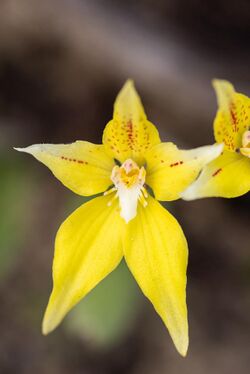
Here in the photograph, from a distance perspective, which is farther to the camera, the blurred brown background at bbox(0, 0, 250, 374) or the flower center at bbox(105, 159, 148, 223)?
the blurred brown background at bbox(0, 0, 250, 374)

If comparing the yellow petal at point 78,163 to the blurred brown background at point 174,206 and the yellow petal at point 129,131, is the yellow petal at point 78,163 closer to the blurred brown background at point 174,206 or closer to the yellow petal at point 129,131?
the yellow petal at point 129,131

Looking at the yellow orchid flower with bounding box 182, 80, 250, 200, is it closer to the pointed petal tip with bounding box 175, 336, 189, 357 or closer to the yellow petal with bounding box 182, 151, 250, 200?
the yellow petal with bounding box 182, 151, 250, 200

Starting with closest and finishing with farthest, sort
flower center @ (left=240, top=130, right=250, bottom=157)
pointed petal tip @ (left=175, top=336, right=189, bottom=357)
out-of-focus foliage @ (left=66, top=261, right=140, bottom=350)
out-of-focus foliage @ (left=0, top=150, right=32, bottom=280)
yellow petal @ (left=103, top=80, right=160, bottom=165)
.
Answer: yellow petal @ (left=103, top=80, right=160, bottom=165), pointed petal tip @ (left=175, top=336, right=189, bottom=357), flower center @ (left=240, top=130, right=250, bottom=157), out-of-focus foliage @ (left=66, top=261, right=140, bottom=350), out-of-focus foliage @ (left=0, top=150, right=32, bottom=280)

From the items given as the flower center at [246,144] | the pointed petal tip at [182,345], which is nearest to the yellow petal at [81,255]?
the pointed petal tip at [182,345]

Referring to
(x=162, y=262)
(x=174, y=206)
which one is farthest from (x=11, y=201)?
(x=162, y=262)

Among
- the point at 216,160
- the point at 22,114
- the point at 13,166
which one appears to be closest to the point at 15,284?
the point at 13,166

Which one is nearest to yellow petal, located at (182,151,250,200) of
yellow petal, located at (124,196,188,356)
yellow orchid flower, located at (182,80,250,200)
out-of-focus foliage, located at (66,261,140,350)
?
yellow orchid flower, located at (182,80,250,200)

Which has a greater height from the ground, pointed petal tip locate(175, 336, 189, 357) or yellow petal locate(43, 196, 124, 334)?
yellow petal locate(43, 196, 124, 334)
